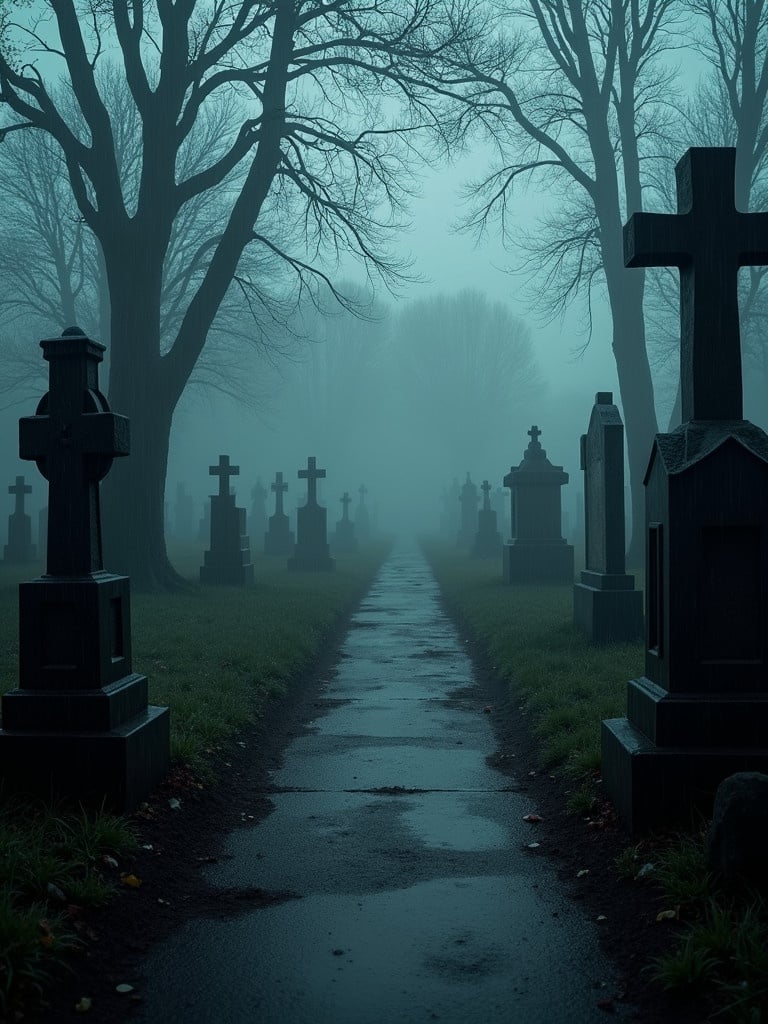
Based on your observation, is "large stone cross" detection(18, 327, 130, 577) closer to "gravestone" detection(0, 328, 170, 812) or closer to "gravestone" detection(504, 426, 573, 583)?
"gravestone" detection(0, 328, 170, 812)

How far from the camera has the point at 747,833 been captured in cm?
342

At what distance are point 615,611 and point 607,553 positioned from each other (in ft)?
2.13

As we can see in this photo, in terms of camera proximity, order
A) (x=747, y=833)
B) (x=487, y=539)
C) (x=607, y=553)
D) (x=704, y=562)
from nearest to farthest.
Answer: (x=747, y=833)
(x=704, y=562)
(x=607, y=553)
(x=487, y=539)

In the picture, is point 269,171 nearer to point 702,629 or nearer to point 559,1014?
point 702,629

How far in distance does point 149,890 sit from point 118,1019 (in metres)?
0.98

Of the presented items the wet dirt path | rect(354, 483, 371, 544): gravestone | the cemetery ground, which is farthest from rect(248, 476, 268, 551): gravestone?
Result: the wet dirt path

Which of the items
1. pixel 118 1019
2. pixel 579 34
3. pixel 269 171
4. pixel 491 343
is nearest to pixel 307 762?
pixel 118 1019

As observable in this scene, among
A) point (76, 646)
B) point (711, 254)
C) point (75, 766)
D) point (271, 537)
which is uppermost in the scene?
point (711, 254)

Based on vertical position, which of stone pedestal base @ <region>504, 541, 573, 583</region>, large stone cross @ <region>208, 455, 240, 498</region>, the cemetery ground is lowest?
the cemetery ground

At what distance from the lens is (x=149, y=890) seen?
156 inches

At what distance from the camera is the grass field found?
3.20 metres

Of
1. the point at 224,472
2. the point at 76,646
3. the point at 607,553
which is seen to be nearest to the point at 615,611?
the point at 607,553

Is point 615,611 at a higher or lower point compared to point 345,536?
lower

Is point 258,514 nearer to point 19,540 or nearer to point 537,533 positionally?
point 19,540
